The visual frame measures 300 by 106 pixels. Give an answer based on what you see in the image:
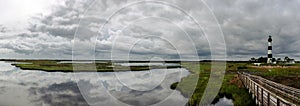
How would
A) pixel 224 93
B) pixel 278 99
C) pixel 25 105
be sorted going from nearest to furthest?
pixel 278 99, pixel 25 105, pixel 224 93

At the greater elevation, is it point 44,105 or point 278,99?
point 278,99

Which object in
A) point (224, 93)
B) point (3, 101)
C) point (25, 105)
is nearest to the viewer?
point (25, 105)

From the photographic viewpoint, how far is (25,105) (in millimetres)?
25734

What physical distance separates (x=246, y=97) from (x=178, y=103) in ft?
22.7

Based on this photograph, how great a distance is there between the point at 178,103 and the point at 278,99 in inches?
508

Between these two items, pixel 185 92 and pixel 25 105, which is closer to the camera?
pixel 25 105

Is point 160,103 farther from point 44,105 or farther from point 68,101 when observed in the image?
point 44,105

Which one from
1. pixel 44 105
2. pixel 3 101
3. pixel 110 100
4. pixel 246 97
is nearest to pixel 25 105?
pixel 44 105

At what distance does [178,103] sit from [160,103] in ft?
5.92

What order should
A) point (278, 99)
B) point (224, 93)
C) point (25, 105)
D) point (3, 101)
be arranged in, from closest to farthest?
point (278, 99), point (25, 105), point (3, 101), point (224, 93)

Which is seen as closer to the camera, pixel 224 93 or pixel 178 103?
pixel 178 103

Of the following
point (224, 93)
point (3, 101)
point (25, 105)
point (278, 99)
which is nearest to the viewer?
point (278, 99)

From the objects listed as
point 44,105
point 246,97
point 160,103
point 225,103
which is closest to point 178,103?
point 160,103

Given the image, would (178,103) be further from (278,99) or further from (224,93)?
(278,99)
